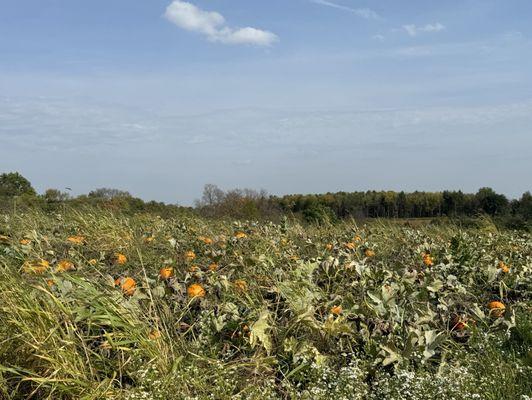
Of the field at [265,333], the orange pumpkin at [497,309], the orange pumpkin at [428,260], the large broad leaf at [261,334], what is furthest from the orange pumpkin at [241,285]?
the orange pumpkin at [428,260]

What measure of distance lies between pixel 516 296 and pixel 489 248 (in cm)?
183

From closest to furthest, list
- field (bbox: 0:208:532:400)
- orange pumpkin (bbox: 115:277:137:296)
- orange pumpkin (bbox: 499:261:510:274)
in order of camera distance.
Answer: field (bbox: 0:208:532:400), orange pumpkin (bbox: 115:277:137:296), orange pumpkin (bbox: 499:261:510:274)

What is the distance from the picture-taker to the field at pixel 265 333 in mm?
2721

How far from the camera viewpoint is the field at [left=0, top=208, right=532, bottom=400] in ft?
8.93

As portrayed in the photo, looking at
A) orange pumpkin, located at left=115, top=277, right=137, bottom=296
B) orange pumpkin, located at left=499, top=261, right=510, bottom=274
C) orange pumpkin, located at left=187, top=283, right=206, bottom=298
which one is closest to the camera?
orange pumpkin, located at left=115, top=277, right=137, bottom=296

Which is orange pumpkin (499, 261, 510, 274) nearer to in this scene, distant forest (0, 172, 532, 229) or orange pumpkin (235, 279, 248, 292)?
orange pumpkin (235, 279, 248, 292)

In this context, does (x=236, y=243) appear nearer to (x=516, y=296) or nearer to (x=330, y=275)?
(x=330, y=275)

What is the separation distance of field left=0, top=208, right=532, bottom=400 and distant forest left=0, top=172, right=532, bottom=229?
675 cm

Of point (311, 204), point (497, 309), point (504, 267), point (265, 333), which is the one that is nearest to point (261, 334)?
point (265, 333)

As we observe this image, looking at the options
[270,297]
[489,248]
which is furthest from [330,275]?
[489,248]

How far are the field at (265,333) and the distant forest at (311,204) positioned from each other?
6.75 meters

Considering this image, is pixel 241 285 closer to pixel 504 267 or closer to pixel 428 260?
pixel 428 260

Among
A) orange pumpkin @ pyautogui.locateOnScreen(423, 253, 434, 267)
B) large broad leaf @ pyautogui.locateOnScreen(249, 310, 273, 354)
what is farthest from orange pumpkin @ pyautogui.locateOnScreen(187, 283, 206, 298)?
orange pumpkin @ pyautogui.locateOnScreen(423, 253, 434, 267)

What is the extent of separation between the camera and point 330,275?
4066 mm
